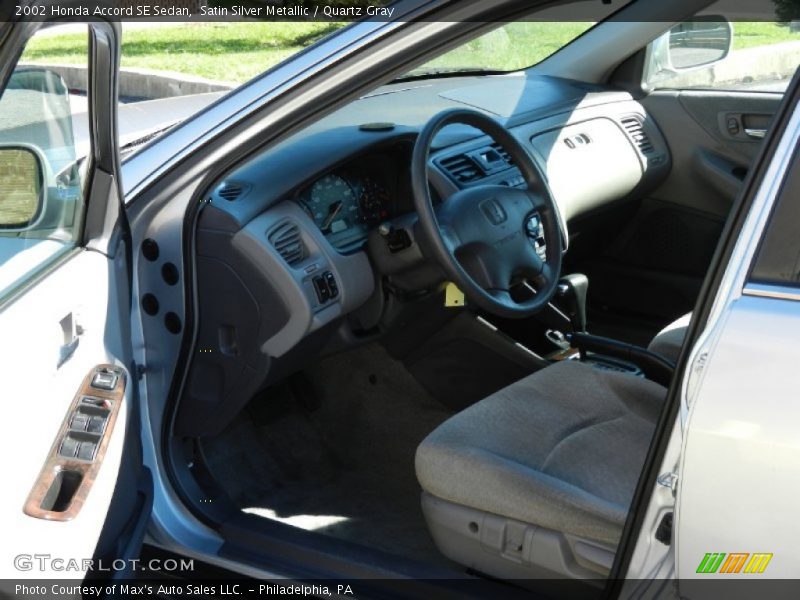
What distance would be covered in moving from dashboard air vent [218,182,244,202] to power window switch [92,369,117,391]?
61cm

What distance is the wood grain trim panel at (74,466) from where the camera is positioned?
1.79 meters

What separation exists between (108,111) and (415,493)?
1450 mm

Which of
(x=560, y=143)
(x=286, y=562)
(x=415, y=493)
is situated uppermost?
(x=560, y=143)

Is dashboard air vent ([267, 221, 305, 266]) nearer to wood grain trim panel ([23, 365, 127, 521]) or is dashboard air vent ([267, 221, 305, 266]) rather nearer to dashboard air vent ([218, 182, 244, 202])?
dashboard air vent ([218, 182, 244, 202])

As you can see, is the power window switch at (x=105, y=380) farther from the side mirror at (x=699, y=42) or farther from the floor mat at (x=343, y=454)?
the side mirror at (x=699, y=42)

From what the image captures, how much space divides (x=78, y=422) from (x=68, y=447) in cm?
5

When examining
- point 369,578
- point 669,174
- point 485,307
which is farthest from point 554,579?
point 669,174

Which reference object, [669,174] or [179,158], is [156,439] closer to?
[179,158]

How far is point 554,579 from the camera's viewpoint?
2.00 meters

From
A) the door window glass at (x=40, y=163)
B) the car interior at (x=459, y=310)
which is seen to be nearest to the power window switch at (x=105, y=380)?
the door window glass at (x=40, y=163)

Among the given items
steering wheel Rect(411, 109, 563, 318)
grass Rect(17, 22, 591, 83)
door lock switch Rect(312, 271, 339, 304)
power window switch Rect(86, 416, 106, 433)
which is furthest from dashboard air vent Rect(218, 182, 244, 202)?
grass Rect(17, 22, 591, 83)

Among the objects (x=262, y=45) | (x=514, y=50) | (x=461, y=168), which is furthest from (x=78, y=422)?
(x=262, y=45)

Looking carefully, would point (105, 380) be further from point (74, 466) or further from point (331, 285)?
point (331, 285)

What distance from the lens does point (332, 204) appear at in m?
2.71
